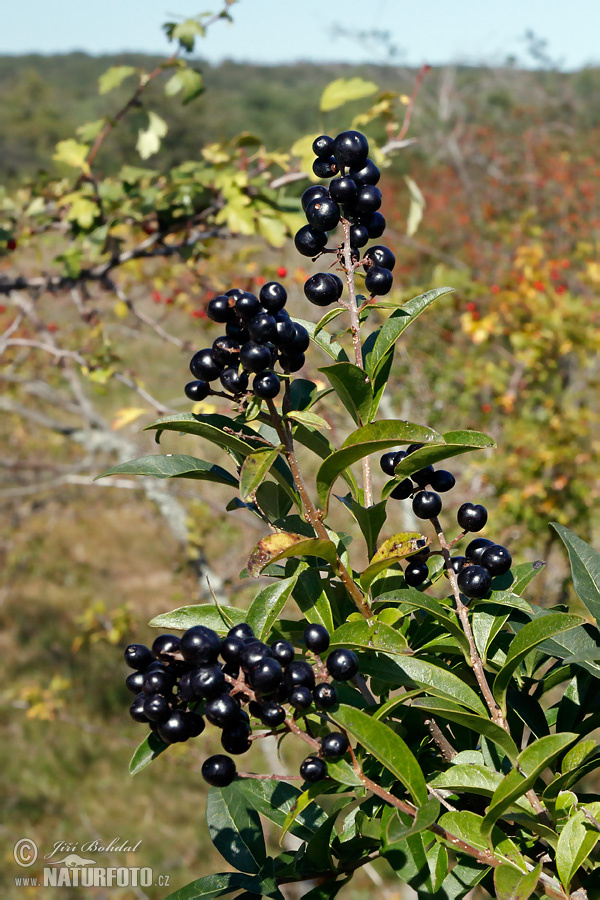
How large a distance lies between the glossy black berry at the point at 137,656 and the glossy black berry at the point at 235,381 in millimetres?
307

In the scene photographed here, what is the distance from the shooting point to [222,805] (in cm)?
104

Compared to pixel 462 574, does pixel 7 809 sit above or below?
below

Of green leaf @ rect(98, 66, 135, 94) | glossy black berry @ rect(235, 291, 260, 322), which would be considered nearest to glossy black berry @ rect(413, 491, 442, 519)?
glossy black berry @ rect(235, 291, 260, 322)

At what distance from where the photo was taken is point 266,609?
0.87 meters

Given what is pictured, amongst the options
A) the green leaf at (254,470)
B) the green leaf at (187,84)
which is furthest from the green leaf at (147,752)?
the green leaf at (187,84)

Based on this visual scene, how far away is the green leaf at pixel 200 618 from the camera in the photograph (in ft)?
3.13

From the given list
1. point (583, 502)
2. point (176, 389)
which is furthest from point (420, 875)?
point (176, 389)

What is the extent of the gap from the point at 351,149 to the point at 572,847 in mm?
860

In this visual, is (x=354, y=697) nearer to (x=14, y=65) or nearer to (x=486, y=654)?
(x=486, y=654)

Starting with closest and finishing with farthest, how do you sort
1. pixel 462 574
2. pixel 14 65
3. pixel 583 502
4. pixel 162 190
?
pixel 462 574
pixel 162 190
pixel 583 502
pixel 14 65

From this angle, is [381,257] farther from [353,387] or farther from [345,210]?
[353,387]

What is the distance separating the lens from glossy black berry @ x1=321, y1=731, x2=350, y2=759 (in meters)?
0.80

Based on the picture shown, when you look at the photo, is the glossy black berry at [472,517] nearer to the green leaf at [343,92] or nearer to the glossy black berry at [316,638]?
the glossy black berry at [316,638]

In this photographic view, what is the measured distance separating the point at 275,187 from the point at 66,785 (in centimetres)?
361
